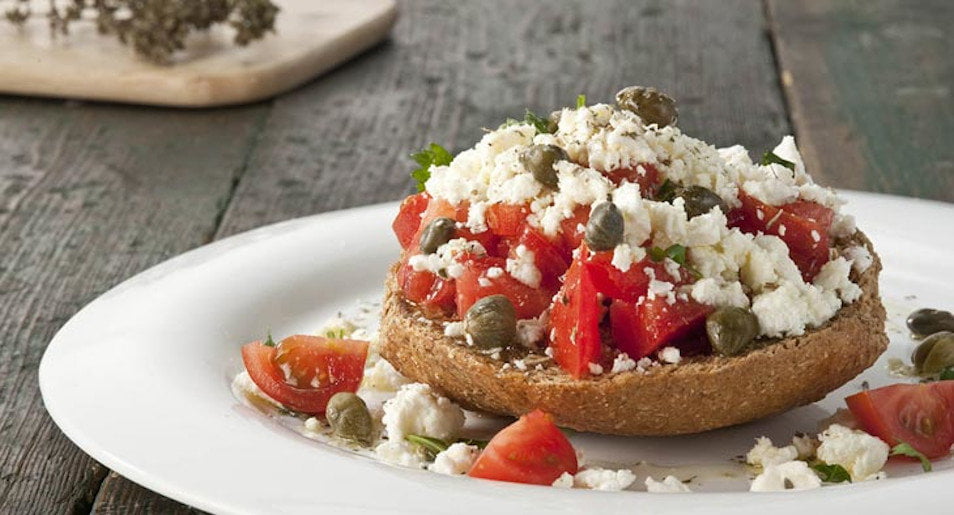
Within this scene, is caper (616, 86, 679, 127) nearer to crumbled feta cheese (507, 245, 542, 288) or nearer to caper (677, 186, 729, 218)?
caper (677, 186, 729, 218)

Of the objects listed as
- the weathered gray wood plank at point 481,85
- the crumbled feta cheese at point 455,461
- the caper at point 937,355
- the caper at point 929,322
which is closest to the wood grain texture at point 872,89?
the weathered gray wood plank at point 481,85

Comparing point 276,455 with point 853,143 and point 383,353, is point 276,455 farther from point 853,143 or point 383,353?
point 853,143

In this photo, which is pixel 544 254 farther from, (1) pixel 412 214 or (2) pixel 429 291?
(1) pixel 412 214

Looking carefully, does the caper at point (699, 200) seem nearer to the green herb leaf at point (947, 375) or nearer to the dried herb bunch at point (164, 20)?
the green herb leaf at point (947, 375)

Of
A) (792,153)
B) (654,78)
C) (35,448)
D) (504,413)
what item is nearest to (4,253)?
(35,448)

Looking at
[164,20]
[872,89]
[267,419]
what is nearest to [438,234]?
[267,419]

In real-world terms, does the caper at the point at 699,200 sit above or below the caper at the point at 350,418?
above
